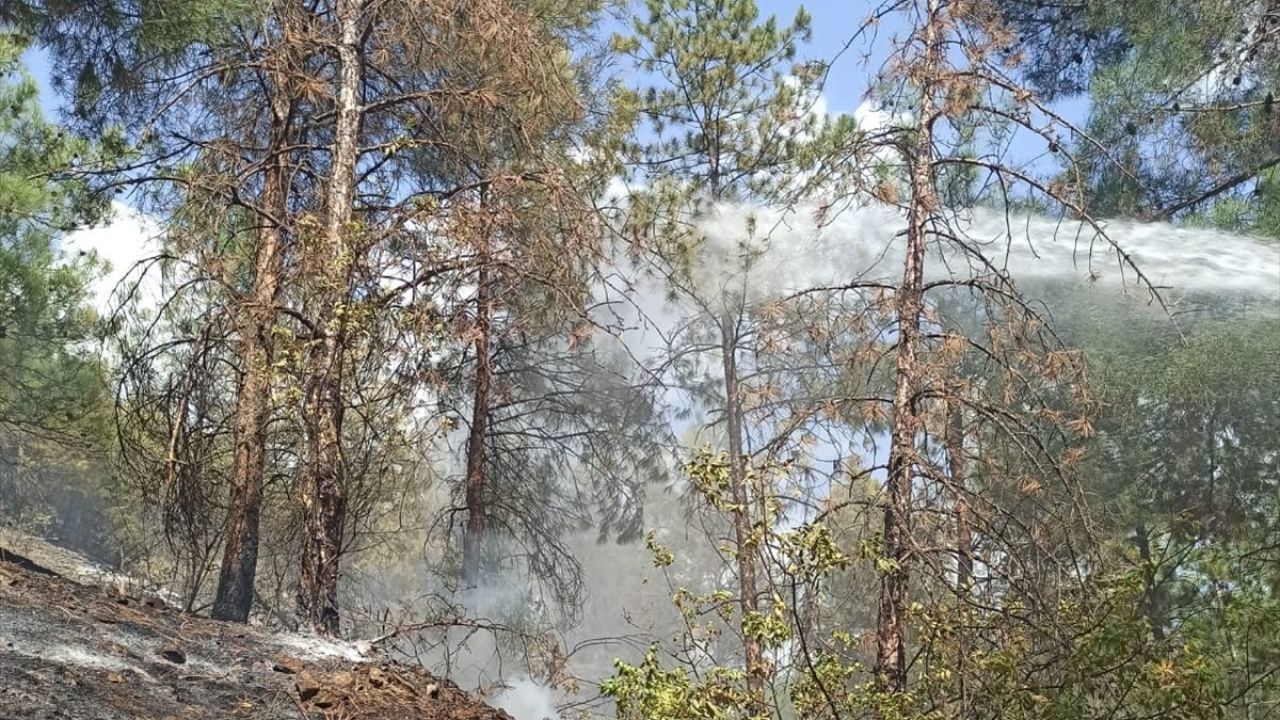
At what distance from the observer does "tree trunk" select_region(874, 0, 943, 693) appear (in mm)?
5254

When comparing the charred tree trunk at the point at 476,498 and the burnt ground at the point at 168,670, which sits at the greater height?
the charred tree trunk at the point at 476,498

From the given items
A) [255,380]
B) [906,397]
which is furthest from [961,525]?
[255,380]

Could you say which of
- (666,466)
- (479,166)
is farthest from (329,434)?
(666,466)

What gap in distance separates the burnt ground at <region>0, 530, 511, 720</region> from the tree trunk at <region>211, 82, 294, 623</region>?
4.03 feet

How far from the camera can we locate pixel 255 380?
6555mm

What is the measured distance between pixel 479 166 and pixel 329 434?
2358mm

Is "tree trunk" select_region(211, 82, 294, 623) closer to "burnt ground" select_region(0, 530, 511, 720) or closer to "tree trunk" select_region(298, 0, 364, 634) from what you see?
"tree trunk" select_region(298, 0, 364, 634)

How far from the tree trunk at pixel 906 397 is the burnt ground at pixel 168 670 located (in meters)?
1.85

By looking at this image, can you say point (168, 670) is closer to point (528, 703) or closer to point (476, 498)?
point (476, 498)

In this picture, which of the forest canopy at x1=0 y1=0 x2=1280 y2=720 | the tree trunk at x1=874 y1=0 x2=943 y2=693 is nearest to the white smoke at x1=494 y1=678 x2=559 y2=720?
the forest canopy at x1=0 y1=0 x2=1280 y2=720

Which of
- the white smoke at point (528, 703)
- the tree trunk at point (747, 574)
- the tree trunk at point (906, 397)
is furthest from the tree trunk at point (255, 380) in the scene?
the white smoke at point (528, 703)

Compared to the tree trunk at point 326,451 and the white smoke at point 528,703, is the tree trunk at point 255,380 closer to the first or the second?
the tree trunk at point 326,451

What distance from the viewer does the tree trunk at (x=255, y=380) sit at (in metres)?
6.28

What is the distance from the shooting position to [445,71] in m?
7.77
